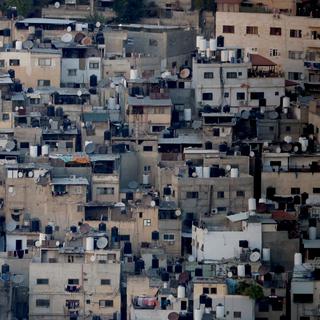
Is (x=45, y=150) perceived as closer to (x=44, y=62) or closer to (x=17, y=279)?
(x=17, y=279)

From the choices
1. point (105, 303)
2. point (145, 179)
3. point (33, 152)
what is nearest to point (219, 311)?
point (105, 303)

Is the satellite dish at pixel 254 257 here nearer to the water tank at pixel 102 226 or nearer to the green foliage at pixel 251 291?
the green foliage at pixel 251 291

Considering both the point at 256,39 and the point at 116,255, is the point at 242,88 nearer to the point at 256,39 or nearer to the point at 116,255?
the point at 256,39

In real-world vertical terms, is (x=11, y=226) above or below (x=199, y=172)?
below

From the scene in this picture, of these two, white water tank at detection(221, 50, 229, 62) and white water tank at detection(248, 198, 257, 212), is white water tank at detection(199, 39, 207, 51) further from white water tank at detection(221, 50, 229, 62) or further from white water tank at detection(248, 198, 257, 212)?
white water tank at detection(248, 198, 257, 212)

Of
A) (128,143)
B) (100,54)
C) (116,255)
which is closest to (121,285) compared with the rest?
(116,255)

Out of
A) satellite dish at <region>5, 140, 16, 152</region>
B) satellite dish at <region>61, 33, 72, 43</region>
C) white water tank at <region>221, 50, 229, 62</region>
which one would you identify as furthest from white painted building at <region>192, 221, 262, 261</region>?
satellite dish at <region>61, 33, 72, 43</region>

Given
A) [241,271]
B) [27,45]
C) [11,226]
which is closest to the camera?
[241,271]
